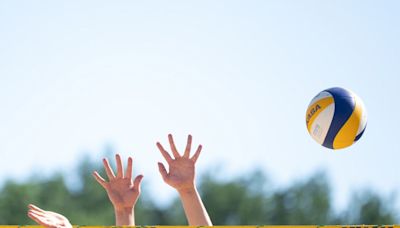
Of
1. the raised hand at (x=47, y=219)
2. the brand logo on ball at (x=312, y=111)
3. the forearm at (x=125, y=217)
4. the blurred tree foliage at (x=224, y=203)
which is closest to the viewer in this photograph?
the raised hand at (x=47, y=219)

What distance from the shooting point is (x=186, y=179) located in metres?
7.76

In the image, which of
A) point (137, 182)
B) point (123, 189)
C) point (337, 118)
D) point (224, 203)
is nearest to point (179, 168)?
point (137, 182)

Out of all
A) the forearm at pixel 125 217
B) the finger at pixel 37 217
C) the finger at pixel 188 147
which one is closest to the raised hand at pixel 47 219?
the finger at pixel 37 217

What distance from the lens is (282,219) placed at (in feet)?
192

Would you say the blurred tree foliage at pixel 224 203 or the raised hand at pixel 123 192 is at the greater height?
the raised hand at pixel 123 192

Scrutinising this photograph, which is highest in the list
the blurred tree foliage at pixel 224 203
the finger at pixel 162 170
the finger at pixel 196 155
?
the finger at pixel 196 155

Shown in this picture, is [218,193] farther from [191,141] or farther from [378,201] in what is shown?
[191,141]

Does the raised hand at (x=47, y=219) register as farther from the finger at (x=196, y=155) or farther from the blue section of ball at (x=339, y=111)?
the blue section of ball at (x=339, y=111)

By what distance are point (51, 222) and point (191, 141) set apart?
1.82 metres

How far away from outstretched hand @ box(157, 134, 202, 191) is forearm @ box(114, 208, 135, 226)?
0.43m

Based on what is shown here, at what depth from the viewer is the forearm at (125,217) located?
7.56 m

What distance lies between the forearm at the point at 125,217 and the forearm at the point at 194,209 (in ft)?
1.57

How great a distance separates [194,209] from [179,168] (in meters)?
0.57

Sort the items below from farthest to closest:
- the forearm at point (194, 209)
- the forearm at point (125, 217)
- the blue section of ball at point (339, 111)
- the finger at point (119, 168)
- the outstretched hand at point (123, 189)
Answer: the blue section of ball at point (339, 111), the finger at point (119, 168), the outstretched hand at point (123, 189), the forearm at point (125, 217), the forearm at point (194, 209)
